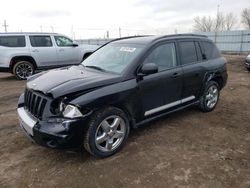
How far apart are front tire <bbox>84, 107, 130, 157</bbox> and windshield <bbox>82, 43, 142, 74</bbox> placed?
0.73 meters

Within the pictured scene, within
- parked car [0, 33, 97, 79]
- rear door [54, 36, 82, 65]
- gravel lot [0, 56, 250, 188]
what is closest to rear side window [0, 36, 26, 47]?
parked car [0, 33, 97, 79]

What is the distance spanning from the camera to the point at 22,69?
9.70 meters

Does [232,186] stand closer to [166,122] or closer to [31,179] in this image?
[166,122]

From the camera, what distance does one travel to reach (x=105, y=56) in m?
4.39

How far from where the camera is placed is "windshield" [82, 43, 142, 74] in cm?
385

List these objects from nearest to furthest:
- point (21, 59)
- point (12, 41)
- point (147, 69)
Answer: point (147, 69)
point (12, 41)
point (21, 59)

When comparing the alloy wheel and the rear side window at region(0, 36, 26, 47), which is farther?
the rear side window at region(0, 36, 26, 47)

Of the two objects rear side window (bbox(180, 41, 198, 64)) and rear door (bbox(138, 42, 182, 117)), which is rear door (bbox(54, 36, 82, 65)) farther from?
rear door (bbox(138, 42, 182, 117))

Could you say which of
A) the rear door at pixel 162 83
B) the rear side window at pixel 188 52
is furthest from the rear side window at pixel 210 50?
the rear door at pixel 162 83

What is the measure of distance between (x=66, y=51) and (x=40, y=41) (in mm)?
1132

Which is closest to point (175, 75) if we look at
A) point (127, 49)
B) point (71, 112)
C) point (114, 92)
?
point (127, 49)

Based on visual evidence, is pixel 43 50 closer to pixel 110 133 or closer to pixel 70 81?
pixel 70 81

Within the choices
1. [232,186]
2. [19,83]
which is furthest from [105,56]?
[19,83]

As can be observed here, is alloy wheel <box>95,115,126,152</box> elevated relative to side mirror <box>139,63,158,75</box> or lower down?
lower down
